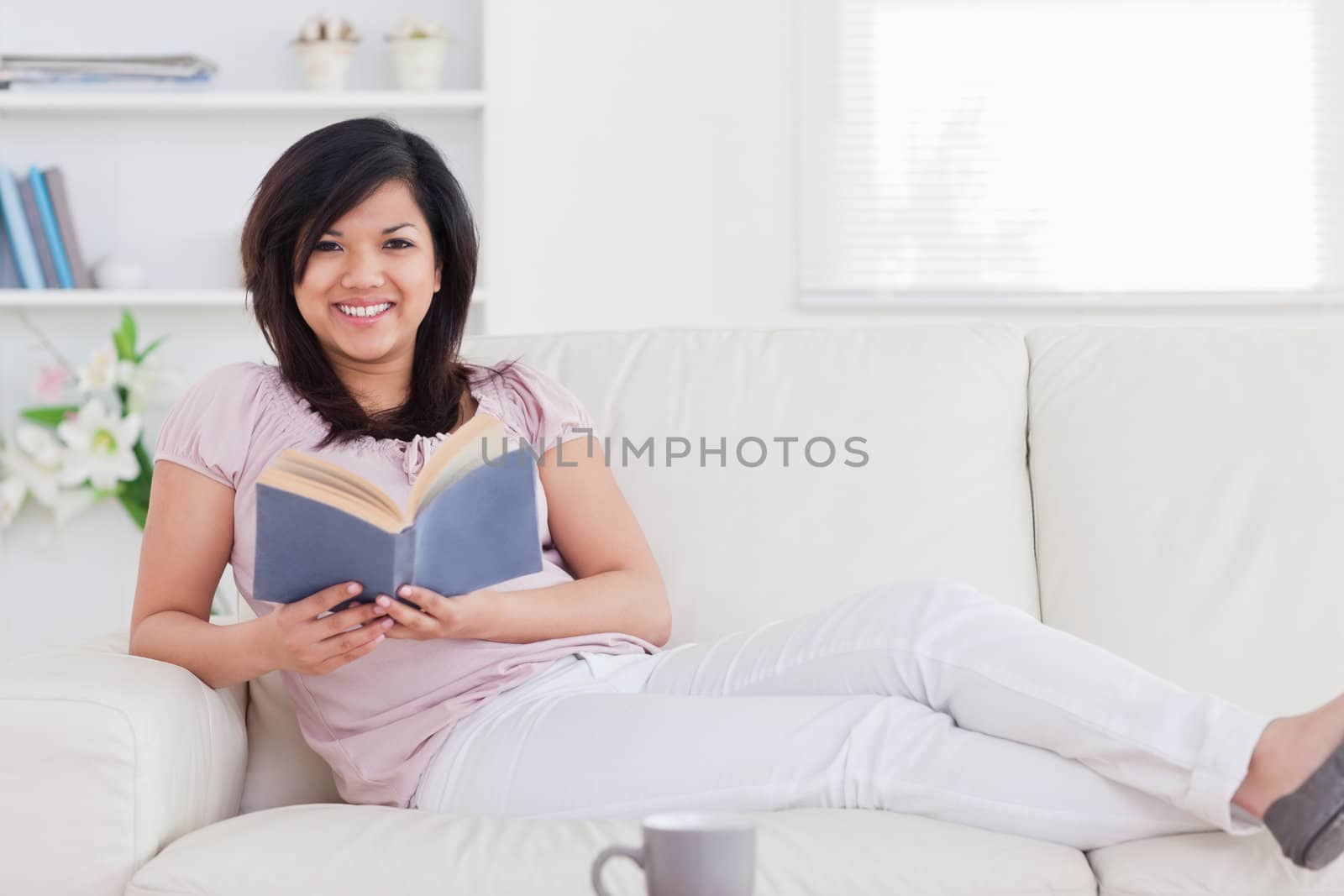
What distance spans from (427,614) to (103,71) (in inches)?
84.8

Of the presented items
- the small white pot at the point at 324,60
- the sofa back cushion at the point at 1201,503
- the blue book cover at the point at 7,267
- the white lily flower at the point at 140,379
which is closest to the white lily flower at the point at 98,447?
the white lily flower at the point at 140,379

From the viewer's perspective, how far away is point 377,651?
4.67ft

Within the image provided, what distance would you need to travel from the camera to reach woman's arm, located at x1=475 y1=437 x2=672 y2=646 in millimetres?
1478

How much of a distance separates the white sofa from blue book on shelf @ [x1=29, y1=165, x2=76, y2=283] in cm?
146

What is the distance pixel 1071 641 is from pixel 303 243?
96 centimetres

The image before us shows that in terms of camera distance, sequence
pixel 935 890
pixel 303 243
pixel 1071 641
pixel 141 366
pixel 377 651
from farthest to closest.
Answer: pixel 141 366 → pixel 303 243 → pixel 377 651 → pixel 1071 641 → pixel 935 890

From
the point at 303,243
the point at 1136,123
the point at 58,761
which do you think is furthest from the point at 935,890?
the point at 1136,123

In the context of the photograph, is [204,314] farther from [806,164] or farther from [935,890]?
[935,890]

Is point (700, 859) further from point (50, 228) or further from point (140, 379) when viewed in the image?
point (50, 228)

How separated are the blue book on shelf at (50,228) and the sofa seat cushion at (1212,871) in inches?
100

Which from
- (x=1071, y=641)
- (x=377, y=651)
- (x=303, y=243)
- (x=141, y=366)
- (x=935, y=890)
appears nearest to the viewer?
(x=935, y=890)

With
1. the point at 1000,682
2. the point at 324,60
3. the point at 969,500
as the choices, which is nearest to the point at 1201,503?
the point at 969,500

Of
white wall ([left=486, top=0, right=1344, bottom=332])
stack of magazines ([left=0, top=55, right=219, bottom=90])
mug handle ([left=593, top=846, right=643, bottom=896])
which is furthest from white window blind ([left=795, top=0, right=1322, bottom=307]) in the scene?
mug handle ([left=593, top=846, right=643, bottom=896])

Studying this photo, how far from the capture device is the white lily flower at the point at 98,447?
2.82 metres
